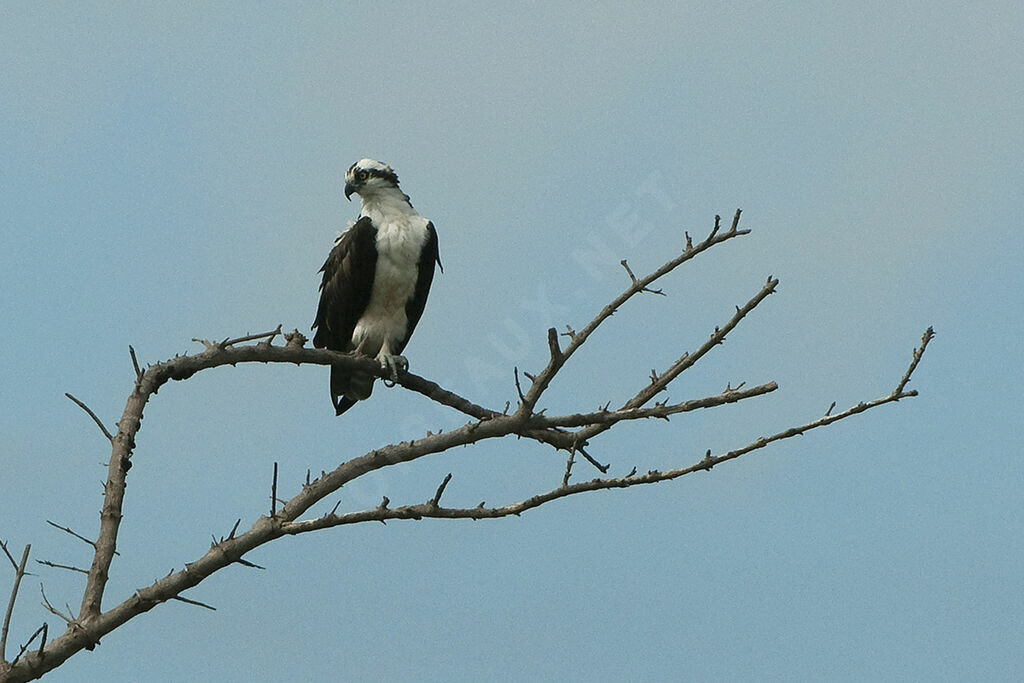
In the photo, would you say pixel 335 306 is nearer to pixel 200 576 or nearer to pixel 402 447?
pixel 402 447

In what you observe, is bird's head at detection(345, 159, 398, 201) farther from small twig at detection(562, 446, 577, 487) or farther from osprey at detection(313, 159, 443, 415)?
small twig at detection(562, 446, 577, 487)

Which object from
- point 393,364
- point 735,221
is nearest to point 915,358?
point 735,221

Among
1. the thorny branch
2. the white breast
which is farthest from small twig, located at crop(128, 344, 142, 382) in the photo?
the white breast

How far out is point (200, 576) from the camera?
521cm

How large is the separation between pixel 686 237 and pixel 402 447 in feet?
5.87

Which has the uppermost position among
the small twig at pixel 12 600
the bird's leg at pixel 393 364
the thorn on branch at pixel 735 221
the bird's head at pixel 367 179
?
the bird's head at pixel 367 179

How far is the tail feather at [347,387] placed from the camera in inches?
324

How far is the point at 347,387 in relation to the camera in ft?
27.3

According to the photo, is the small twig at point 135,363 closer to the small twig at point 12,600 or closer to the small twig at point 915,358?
the small twig at point 12,600

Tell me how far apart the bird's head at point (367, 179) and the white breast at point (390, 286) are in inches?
15.4

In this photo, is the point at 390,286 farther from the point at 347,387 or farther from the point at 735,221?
the point at 735,221

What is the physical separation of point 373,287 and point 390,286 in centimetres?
12

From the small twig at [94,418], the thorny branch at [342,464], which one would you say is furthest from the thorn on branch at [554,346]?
the small twig at [94,418]

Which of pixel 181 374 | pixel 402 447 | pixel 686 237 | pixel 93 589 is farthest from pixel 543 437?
Answer: pixel 93 589
